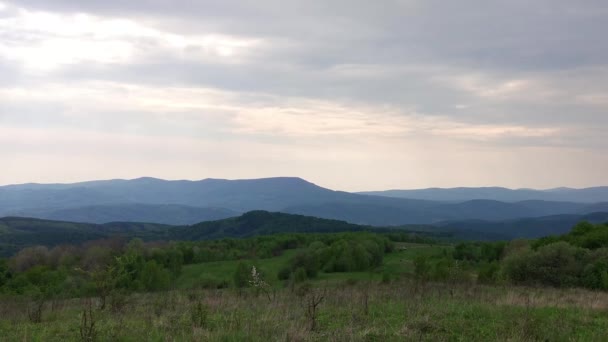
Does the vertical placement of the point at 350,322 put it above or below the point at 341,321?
above

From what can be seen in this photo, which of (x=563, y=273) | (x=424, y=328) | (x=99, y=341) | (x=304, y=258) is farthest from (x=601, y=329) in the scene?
(x=304, y=258)

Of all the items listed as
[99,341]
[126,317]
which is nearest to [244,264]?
[126,317]

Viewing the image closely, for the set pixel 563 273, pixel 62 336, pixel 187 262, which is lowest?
pixel 187 262

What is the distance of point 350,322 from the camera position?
39.8 ft

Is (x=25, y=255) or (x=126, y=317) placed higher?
(x=126, y=317)

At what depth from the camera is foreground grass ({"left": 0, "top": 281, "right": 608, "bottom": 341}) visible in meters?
10.6

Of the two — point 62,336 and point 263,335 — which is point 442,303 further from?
point 62,336

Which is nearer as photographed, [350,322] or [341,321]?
[350,322]

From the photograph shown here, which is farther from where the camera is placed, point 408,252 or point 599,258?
point 408,252

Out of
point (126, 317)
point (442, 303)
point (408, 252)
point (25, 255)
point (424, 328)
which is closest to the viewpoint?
point (424, 328)

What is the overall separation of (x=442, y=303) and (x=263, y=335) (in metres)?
7.31

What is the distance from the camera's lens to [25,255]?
83125mm

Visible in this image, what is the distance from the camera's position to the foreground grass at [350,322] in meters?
10.6

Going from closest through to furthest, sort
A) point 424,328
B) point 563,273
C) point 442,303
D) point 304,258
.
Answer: point 424,328 < point 442,303 < point 563,273 < point 304,258
